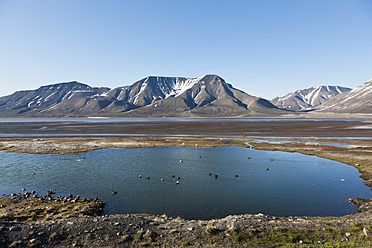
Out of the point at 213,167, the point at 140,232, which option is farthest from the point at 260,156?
the point at 140,232

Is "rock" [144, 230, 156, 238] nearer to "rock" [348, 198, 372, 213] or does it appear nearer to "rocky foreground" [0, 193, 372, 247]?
"rocky foreground" [0, 193, 372, 247]

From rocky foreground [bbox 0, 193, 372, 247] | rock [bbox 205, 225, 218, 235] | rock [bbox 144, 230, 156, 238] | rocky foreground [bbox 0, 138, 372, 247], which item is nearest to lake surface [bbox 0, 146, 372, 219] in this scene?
rocky foreground [bbox 0, 138, 372, 247]

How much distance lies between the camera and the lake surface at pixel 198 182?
2733 cm

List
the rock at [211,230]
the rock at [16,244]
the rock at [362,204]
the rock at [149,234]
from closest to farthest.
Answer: the rock at [16,244], the rock at [149,234], the rock at [211,230], the rock at [362,204]

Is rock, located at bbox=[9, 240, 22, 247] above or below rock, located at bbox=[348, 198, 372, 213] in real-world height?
above

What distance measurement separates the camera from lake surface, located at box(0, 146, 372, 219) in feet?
89.7

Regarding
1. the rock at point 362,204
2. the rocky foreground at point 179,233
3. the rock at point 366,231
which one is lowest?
the rock at point 362,204

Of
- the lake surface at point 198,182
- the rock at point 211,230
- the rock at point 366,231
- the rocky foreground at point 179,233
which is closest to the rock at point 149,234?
the rocky foreground at point 179,233

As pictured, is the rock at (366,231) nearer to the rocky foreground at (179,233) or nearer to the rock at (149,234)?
the rocky foreground at (179,233)

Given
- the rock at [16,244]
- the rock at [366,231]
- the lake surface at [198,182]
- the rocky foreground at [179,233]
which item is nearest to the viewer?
the rock at [16,244]

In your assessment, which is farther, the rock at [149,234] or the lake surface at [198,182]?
the lake surface at [198,182]

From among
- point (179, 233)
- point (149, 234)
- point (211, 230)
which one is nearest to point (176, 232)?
point (179, 233)

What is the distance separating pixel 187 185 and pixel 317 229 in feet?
68.7

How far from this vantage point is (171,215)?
24953 millimetres
